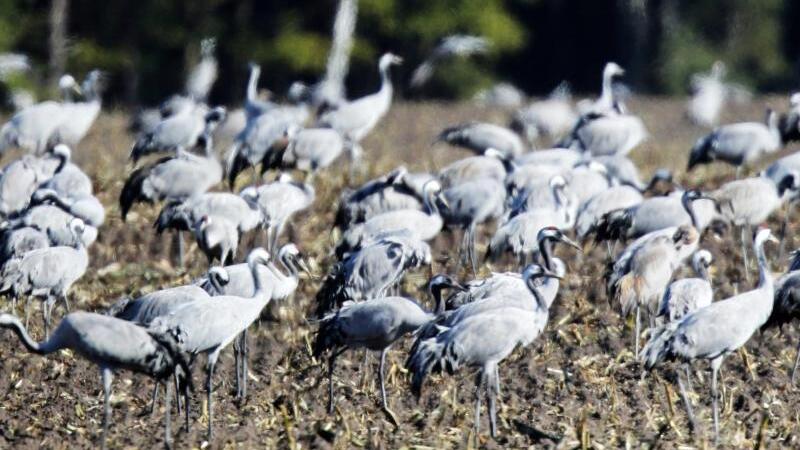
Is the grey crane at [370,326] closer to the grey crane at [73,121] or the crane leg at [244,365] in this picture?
the crane leg at [244,365]

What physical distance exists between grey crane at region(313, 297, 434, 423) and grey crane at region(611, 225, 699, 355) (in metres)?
1.49

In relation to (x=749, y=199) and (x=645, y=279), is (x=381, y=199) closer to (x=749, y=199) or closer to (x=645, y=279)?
(x=749, y=199)

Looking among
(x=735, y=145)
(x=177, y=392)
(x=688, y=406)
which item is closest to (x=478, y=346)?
(x=688, y=406)

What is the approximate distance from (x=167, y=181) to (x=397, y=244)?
3.39 meters

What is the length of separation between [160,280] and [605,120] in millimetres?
5106

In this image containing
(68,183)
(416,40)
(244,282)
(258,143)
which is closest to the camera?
(244,282)

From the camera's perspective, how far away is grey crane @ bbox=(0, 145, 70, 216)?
45.3 ft

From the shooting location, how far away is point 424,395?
9750mm

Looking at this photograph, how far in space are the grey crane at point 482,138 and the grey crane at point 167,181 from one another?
3.32 metres

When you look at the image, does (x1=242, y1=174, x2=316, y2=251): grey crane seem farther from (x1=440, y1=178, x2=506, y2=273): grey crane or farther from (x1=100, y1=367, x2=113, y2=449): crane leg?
(x1=100, y1=367, x2=113, y2=449): crane leg

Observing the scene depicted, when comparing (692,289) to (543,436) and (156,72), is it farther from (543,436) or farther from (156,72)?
(156,72)

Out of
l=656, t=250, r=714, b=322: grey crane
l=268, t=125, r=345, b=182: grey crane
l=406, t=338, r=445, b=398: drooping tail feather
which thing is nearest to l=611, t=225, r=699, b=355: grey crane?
l=656, t=250, r=714, b=322: grey crane

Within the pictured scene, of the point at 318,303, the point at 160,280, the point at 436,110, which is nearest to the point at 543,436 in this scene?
the point at 318,303

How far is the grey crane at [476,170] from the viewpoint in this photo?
14.3 metres
